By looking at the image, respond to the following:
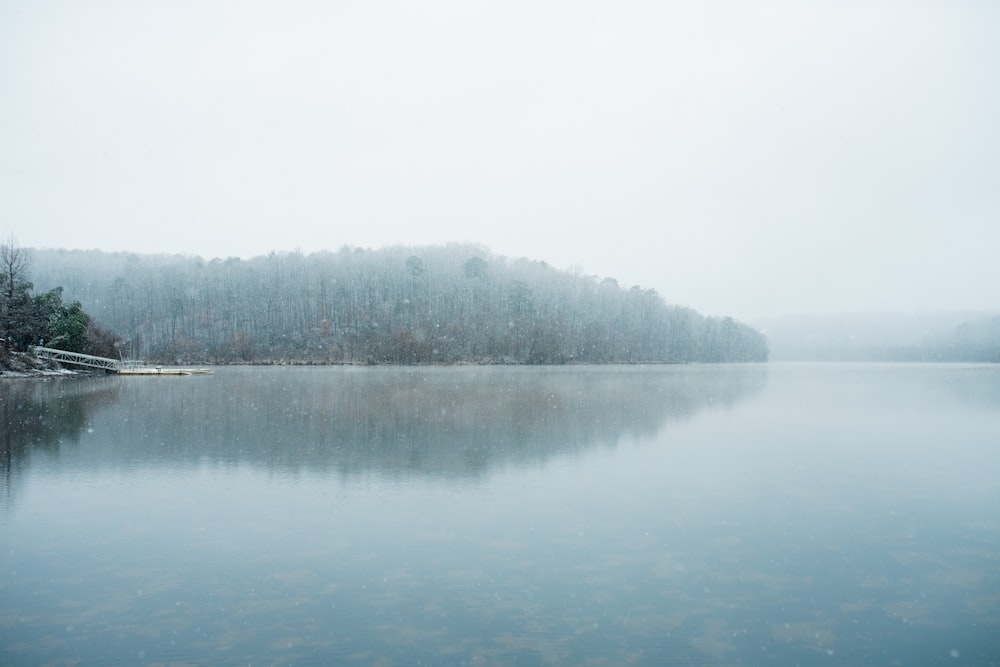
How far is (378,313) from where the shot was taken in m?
119

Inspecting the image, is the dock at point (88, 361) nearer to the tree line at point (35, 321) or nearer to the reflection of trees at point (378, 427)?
the tree line at point (35, 321)

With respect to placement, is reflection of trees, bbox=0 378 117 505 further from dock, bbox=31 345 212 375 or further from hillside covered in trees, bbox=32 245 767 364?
hillside covered in trees, bbox=32 245 767 364

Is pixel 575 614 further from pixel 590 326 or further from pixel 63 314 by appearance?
pixel 590 326

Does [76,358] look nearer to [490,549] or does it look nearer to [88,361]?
[88,361]

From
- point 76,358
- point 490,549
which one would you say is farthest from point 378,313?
point 490,549

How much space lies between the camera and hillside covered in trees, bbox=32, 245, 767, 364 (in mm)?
111500

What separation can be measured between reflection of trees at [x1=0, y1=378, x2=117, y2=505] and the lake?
0.59ft

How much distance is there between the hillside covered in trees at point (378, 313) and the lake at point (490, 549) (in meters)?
89.5

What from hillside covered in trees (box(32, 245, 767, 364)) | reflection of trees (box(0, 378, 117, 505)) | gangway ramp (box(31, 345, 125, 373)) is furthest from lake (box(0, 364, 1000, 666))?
Result: hillside covered in trees (box(32, 245, 767, 364))

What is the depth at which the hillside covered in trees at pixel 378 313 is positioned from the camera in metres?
112

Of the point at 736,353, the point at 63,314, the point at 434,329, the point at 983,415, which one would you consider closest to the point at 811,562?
the point at 983,415

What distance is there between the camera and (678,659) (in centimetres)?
612

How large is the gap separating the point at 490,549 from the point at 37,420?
21107 mm

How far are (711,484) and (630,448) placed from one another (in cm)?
443
